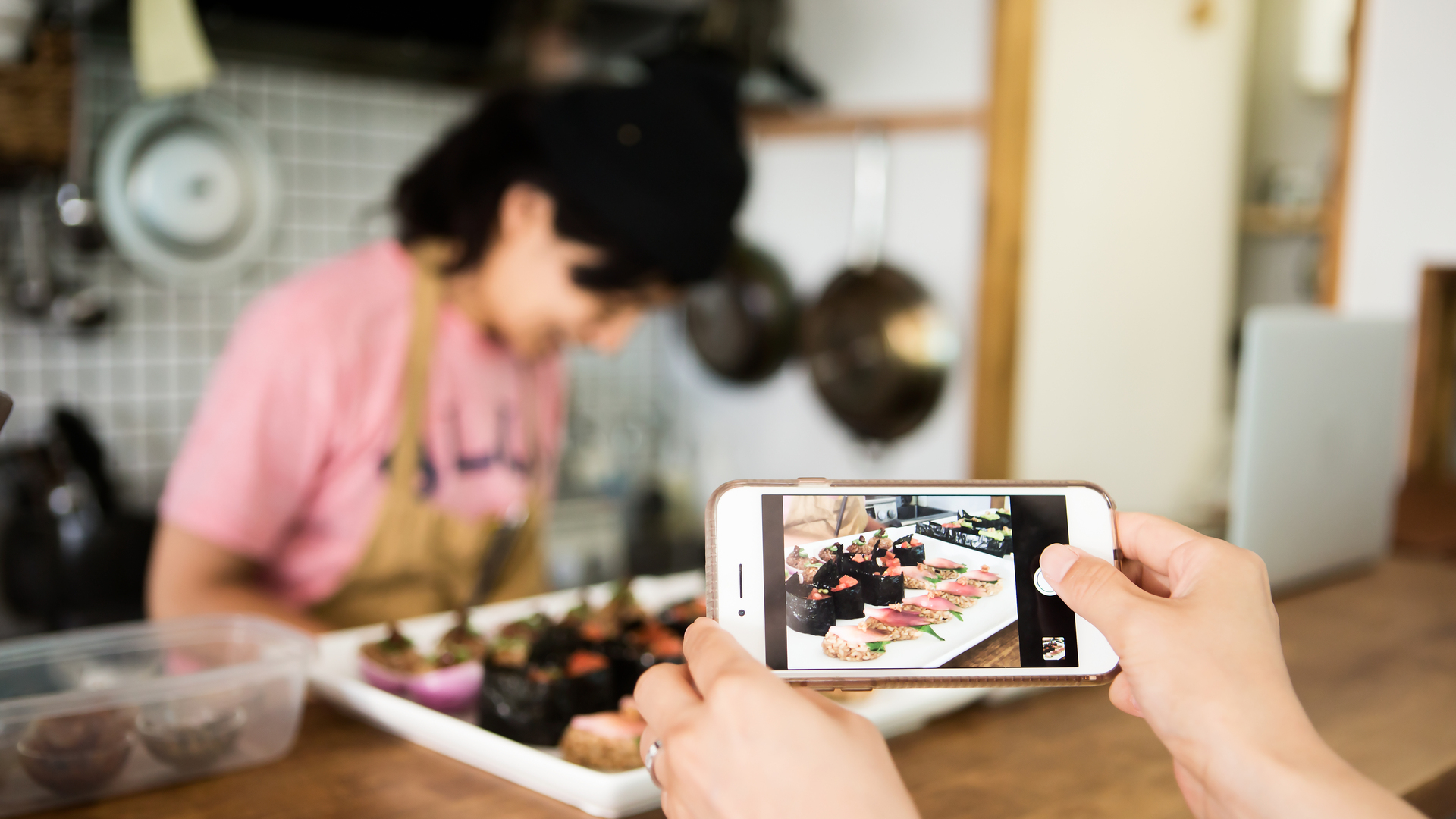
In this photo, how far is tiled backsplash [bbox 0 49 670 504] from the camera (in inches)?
77.8

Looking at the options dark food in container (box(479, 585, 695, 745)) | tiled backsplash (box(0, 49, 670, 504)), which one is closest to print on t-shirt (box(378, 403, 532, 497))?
dark food in container (box(479, 585, 695, 745))

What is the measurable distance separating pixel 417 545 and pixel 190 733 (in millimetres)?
774

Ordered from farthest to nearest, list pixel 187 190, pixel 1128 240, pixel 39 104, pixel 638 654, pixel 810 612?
pixel 1128 240 < pixel 187 190 < pixel 39 104 < pixel 638 654 < pixel 810 612

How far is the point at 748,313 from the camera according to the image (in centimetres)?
254

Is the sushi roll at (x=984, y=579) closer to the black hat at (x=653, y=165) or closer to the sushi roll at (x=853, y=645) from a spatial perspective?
the sushi roll at (x=853, y=645)

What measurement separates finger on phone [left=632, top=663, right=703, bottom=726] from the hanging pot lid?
1775 mm

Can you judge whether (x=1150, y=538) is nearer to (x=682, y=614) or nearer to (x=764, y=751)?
(x=764, y=751)

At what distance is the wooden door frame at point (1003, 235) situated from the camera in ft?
6.48

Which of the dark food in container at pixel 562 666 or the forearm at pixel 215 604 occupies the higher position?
the dark food in container at pixel 562 666

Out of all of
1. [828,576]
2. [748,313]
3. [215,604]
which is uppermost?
[748,313]

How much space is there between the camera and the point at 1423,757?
919 millimetres

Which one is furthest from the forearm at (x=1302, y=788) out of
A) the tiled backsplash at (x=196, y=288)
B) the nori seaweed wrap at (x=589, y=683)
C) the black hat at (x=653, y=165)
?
the tiled backsplash at (x=196, y=288)

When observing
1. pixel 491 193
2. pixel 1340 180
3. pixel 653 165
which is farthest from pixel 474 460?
pixel 1340 180

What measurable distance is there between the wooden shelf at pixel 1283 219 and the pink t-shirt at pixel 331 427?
171 centimetres
